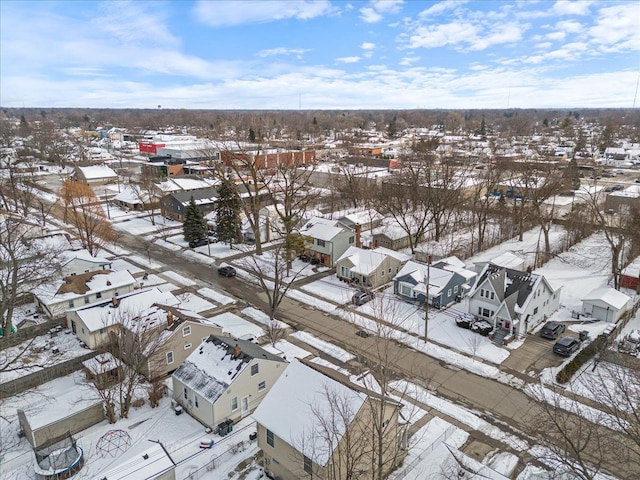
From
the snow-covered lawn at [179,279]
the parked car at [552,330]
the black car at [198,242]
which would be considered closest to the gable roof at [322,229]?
the black car at [198,242]

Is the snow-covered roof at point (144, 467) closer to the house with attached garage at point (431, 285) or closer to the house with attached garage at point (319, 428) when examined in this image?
the house with attached garage at point (319, 428)

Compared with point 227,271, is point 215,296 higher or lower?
lower

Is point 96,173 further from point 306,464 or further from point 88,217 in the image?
point 306,464

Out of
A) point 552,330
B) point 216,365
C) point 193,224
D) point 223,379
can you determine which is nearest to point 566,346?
point 552,330

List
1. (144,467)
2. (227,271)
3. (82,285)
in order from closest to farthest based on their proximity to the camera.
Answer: (144,467) < (82,285) < (227,271)

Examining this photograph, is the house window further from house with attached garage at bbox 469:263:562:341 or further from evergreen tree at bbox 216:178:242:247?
evergreen tree at bbox 216:178:242:247
